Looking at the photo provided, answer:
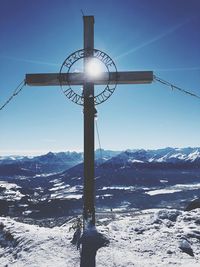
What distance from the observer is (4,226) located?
1309 centimetres

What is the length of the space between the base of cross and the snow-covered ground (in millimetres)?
183

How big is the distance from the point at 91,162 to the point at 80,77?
3.29m

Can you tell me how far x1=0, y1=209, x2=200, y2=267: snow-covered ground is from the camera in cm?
971

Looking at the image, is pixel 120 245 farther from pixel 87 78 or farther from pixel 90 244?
pixel 87 78

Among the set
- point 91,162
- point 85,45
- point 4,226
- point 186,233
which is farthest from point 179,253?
point 85,45

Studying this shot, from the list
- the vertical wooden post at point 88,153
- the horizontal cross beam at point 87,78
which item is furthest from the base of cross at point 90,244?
the horizontal cross beam at point 87,78

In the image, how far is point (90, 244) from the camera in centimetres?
1052

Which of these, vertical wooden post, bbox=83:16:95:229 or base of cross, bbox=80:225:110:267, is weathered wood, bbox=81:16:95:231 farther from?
base of cross, bbox=80:225:110:267

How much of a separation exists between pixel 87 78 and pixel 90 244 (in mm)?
5973

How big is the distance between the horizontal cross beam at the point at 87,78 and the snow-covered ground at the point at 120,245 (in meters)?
5.49

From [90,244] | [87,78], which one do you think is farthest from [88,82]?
[90,244]

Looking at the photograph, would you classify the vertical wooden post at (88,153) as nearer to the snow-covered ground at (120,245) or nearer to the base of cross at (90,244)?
the base of cross at (90,244)

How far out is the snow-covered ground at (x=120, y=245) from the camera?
9711 millimetres

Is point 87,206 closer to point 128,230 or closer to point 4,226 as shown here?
point 128,230
